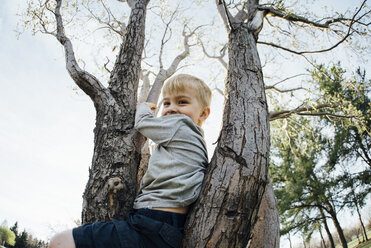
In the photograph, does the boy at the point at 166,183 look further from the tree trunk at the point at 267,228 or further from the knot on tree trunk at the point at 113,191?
the tree trunk at the point at 267,228

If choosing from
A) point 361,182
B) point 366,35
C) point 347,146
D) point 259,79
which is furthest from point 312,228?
point 259,79

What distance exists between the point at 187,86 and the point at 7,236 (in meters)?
35.6

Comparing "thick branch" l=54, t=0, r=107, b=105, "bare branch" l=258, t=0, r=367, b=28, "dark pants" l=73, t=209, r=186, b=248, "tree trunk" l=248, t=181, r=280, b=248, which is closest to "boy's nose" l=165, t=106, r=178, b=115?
"thick branch" l=54, t=0, r=107, b=105

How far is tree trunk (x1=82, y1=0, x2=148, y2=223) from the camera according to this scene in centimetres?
171

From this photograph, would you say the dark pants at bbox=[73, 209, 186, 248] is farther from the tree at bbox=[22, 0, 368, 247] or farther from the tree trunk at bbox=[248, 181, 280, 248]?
the tree trunk at bbox=[248, 181, 280, 248]

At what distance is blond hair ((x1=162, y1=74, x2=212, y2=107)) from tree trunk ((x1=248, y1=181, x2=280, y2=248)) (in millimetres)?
1403

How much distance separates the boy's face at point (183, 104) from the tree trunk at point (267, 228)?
1.37 metres

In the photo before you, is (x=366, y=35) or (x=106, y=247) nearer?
(x=106, y=247)

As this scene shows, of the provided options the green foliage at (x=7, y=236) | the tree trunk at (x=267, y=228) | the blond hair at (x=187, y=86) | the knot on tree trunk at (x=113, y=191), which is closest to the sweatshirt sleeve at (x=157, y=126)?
the blond hair at (x=187, y=86)

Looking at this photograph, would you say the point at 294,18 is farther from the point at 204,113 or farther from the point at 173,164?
the point at 173,164

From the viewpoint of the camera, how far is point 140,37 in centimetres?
272

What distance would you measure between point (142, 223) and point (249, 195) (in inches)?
24.8

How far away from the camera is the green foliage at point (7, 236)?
27.5 metres

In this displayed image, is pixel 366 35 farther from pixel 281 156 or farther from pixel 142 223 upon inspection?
pixel 281 156
